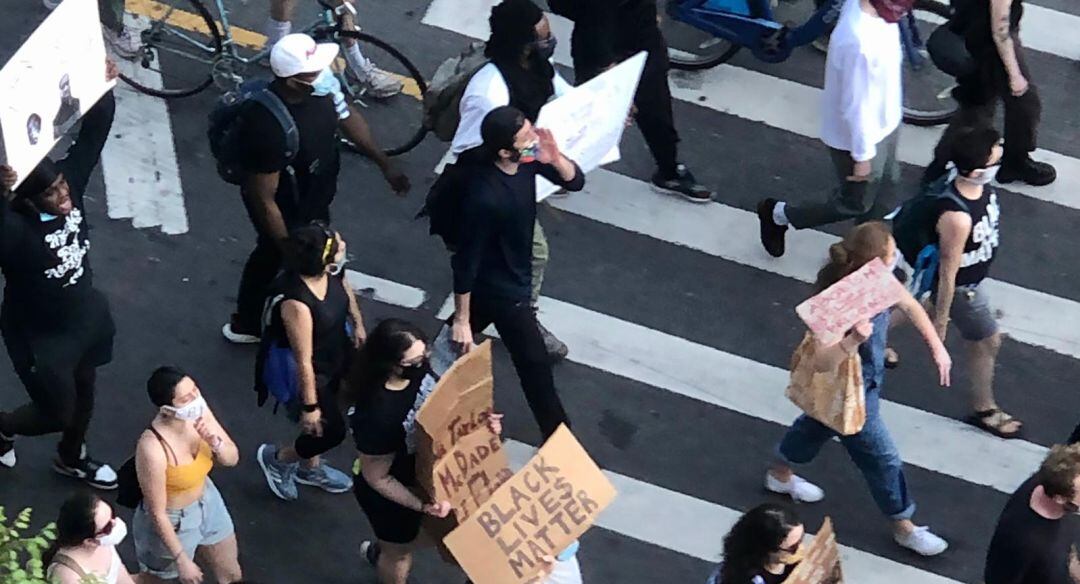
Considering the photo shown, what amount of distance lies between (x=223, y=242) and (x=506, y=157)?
9.25 ft

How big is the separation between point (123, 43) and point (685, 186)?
12.1 ft

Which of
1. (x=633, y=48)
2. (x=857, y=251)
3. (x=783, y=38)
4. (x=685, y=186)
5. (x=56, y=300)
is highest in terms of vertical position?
(x=857, y=251)

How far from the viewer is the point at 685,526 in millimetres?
8617

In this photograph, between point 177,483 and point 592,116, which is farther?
point 592,116

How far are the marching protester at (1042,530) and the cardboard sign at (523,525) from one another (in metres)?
1.67

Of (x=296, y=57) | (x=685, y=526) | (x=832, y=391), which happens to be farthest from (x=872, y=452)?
(x=296, y=57)

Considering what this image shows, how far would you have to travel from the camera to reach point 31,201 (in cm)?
733

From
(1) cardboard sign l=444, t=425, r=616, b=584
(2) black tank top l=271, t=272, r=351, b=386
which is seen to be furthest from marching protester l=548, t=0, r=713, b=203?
(1) cardboard sign l=444, t=425, r=616, b=584

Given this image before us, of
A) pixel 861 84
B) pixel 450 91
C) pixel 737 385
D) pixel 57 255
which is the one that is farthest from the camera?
pixel 737 385

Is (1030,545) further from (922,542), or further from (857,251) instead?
(922,542)

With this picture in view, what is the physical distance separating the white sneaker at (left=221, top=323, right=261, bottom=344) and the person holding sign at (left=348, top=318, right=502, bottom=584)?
223 cm


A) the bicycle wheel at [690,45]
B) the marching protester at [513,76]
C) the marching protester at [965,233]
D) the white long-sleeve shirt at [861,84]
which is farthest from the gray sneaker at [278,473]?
the bicycle wheel at [690,45]

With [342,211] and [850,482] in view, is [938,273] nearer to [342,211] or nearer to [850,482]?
[850,482]

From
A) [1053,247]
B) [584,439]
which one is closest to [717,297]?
[584,439]
